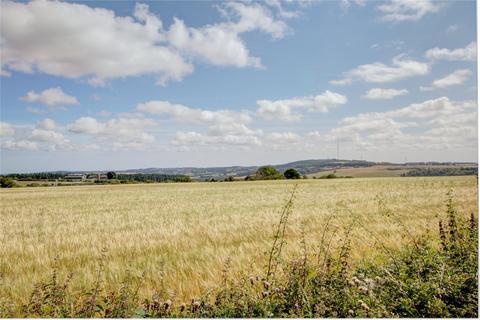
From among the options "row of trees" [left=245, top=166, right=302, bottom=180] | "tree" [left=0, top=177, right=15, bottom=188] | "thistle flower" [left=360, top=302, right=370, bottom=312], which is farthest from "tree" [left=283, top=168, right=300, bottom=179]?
"thistle flower" [left=360, top=302, right=370, bottom=312]

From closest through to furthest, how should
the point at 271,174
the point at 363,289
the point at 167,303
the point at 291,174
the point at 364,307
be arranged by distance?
the point at 364,307
the point at 167,303
the point at 363,289
the point at 271,174
the point at 291,174

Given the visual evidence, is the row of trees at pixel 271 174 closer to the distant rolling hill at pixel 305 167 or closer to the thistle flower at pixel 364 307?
the distant rolling hill at pixel 305 167

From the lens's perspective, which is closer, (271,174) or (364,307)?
(364,307)

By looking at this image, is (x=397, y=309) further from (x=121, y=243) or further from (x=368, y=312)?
(x=121, y=243)

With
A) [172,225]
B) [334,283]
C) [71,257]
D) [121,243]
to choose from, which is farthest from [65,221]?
[334,283]

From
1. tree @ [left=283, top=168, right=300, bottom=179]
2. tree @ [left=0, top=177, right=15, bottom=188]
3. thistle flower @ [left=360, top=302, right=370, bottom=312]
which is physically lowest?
tree @ [left=0, top=177, right=15, bottom=188]

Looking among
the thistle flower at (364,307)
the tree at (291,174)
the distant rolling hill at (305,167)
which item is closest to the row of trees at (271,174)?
the tree at (291,174)

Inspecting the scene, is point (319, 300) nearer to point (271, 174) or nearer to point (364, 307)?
point (364, 307)

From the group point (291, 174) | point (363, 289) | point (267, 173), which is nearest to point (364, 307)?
point (363, 289)

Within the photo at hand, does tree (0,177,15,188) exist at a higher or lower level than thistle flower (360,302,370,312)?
lower

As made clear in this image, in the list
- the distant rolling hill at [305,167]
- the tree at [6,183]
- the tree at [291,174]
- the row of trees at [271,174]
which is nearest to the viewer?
the tree at [6,183]

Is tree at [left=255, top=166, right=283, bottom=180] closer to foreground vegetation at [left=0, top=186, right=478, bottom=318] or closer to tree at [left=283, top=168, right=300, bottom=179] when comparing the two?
tree at [left=283, top=168, right=300, bottom=179]

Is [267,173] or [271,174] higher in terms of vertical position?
[267,173]

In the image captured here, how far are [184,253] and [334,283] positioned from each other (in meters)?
4.33
